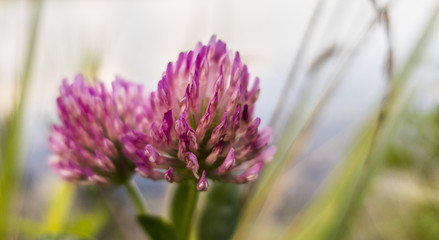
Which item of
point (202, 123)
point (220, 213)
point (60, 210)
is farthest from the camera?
point (60, 210)

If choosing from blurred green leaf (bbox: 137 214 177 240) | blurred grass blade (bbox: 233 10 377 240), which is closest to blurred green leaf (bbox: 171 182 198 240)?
blurred green leaf (bbox: 137 214 177 240)

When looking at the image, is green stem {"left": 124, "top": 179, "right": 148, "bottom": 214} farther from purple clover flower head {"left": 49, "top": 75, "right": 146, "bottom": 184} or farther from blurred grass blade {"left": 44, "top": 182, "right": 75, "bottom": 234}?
blurred grass blade {"left": 44, "top": 182, "right": 75, "bottom": 234}

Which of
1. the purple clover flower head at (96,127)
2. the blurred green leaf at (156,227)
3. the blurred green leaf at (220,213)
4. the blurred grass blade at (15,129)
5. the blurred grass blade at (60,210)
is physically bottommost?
the blurred grass blade at (60,210)

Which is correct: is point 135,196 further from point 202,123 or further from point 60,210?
point 60,210

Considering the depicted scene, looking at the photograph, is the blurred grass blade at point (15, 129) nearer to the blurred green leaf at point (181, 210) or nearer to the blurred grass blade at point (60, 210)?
the blurred grass blade at point (60, 210)

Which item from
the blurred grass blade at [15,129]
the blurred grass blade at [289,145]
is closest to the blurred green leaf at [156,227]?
the blurred grass blade at [289,145]

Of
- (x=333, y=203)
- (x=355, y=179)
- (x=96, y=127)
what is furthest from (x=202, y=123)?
(x=333, y=203)

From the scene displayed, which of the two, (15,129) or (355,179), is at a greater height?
(355,179)
